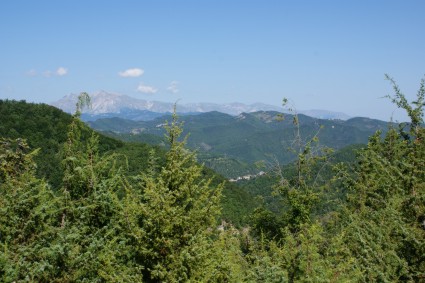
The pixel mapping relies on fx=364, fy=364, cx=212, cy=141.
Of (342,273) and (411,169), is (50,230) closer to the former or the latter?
(342,273)

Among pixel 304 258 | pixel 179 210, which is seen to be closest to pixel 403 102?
pixel 304 258

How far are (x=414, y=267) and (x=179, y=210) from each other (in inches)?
256

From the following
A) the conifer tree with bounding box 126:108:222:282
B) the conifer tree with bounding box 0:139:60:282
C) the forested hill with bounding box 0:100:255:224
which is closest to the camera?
the conifer tree with bounding box 0:139:60:282

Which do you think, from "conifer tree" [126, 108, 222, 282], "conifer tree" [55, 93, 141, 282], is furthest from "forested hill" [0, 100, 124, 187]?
"conifer tree" [126, 108, 222, 282]

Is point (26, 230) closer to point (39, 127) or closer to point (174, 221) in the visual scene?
point (174, 221)

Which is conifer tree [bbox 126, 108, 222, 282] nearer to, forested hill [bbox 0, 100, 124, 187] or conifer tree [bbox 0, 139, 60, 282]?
conifer tree [bbox 0, 139, 60, 282]

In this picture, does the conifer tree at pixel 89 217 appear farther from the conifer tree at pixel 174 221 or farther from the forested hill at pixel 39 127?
the forested hill at pixel 39 127

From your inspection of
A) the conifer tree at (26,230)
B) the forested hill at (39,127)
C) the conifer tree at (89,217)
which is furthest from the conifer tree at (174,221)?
the forested hill at (39,127)

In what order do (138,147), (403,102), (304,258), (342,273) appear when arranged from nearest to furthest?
(342,273) → (304,258) → (403,102) → (138,147)

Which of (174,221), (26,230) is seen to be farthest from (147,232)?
(26,230)

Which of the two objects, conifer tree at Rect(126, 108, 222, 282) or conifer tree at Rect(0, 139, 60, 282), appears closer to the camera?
conifer tree at Rect(0, 139, 60, 282)

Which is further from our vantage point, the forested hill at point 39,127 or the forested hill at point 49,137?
the forested hill at point 49,137

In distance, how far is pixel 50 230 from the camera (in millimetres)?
9641

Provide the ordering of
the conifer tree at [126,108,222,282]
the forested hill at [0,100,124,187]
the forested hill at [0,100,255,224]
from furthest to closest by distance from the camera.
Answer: the forested hill at [0,100,255,224]
the forested hill at [0,100,124,187]
the conifer tree at [126,108,222,282]
